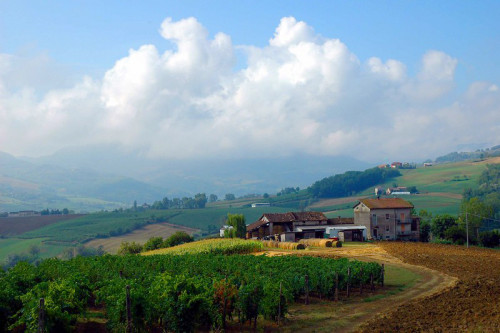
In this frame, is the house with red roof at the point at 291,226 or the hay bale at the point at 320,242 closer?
the hay bale at the point at 320,242

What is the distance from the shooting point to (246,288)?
2419 cm

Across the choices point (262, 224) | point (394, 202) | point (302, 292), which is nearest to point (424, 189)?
point (394, 202)

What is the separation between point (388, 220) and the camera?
85.3 m

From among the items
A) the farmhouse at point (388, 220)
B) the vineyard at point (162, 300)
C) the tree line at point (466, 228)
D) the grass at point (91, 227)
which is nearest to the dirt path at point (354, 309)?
the vineyard at point (162, 300)

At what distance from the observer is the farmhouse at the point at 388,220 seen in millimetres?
85000

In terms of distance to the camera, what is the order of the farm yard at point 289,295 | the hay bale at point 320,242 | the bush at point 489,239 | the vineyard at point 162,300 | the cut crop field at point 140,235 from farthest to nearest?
the cut crop field at point 140,235 → the bush at point 489,239 → the hay bale at point 320,242 → the farm yard at point 289,295 → the vineyard at point 162,300

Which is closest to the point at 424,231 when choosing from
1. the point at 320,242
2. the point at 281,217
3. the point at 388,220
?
the point at 388,220

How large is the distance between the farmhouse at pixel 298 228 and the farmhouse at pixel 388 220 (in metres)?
2.12

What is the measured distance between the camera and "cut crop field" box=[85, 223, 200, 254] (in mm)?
137500

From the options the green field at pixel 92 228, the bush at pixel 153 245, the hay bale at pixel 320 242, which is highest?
the hay bale at pixel 320 242

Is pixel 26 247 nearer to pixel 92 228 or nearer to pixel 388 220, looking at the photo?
pixel 92 228

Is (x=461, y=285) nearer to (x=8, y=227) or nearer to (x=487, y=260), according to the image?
(x=487, y=260)

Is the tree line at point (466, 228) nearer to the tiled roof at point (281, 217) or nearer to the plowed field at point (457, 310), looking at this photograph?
the tiled roof at point (281, 217)

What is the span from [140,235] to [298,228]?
276 ft
